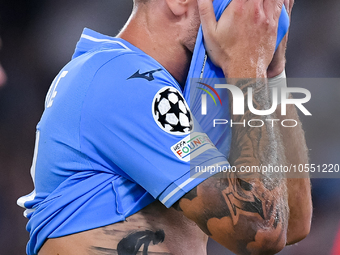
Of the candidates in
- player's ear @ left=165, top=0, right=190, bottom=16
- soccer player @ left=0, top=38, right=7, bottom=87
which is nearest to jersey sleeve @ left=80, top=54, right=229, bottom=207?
player's ear @ left=165, top=0, right=190, bottom=16

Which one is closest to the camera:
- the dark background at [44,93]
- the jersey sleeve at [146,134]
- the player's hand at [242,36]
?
the jersey sleeve at [146,134]

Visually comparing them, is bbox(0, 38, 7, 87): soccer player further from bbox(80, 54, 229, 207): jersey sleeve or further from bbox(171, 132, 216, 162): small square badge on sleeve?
bbox(171, 132, 216, 162): small square badge on sleeve

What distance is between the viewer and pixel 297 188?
145 centimetres

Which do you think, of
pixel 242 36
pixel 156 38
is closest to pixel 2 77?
pixel 156 38

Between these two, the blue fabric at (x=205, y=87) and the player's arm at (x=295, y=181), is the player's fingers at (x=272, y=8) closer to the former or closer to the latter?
the blue fabric at (x=205, y=87)

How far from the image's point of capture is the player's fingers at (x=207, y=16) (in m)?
1.09

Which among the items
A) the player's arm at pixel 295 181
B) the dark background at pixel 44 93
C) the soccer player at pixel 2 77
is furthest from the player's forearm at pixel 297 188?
the soccer player at pixel 2 77

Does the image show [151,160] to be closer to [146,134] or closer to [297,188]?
[146,134]

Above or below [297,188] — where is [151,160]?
above

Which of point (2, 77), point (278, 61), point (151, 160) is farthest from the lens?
point (2, 77)

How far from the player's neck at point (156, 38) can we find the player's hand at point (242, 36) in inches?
4.9

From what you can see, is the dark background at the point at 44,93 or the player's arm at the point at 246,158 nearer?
the player's arm at the point at 246,158

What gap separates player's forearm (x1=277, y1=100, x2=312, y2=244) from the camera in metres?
1.42

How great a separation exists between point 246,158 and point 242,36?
372 millimetres
